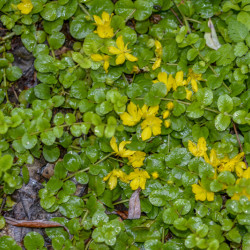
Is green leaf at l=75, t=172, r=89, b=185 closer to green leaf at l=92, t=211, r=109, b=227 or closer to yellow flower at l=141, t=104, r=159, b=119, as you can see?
green leaf at l=92, t=211, r=109, b=227

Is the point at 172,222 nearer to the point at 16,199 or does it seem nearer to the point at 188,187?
the point at 188,187

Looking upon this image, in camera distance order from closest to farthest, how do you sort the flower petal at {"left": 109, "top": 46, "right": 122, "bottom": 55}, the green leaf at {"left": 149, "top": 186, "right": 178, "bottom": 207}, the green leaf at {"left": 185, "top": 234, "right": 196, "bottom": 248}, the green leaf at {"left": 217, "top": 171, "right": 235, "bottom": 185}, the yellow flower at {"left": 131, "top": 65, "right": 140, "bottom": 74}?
the green leaf at {"left": 185, "top": 234, "right": 196, "bottom": 248} < the green leaf at {"left": 217, "top": 171, "right": 235, "bottom": 185} < the green leaf at {"left": 149, "top": 186, "right": 178, "bottom": 207} < the flower petal at {"left": 109, "top": 46, "right": 122, "bottom": 55} < the yellow flower at {"left": 131, "top": 65, "right": 140, "bottom": 74}

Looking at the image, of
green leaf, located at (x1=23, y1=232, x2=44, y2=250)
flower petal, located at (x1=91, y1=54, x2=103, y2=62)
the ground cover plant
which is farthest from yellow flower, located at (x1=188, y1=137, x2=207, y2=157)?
green leaf, located at (x1=23, y1=232, x2=44, y2=250)

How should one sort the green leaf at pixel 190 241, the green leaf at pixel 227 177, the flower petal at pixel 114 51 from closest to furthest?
the green leaf at pixel 190 241 → the green leaf at pixel 227 177 → the flower petal at pixel 114 51

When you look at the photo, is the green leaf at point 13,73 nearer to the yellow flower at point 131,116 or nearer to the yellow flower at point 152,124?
the yellow flower at point 131,116

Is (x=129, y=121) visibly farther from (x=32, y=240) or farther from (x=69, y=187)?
(x=32, y=240)

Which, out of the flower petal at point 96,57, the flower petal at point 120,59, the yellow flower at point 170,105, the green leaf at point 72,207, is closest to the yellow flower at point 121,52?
the flower petal at point 120,59

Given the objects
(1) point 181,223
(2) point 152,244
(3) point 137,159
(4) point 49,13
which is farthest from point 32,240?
(4) point 49,13
